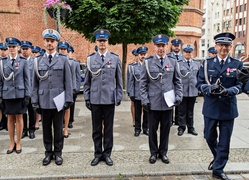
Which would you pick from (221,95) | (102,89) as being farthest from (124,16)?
(221,95)

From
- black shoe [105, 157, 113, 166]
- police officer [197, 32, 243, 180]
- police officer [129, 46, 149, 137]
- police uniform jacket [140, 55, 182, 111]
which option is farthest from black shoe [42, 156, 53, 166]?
police officer [197, 32, 243, 180]

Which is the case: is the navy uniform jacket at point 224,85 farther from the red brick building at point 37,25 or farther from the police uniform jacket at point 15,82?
the red brick building at point 37,25

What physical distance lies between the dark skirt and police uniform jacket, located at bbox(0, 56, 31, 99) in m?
0.10

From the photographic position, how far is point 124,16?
434 inches

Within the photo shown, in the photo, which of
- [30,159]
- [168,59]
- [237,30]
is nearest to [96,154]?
[30,159]

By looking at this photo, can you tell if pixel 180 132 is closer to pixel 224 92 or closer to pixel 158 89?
pixel 158 89

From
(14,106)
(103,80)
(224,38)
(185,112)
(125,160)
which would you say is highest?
(224,38)

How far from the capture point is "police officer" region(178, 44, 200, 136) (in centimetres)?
732

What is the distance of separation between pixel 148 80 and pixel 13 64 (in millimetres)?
2751

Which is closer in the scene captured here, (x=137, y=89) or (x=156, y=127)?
(x=156, y=127)

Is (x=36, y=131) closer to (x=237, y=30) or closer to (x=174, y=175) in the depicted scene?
(x=174, y=175)

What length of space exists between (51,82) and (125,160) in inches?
77.8

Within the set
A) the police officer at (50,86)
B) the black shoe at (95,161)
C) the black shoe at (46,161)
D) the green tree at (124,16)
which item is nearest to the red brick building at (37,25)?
the green tree at (124,16)

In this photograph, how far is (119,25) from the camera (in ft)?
36.2
